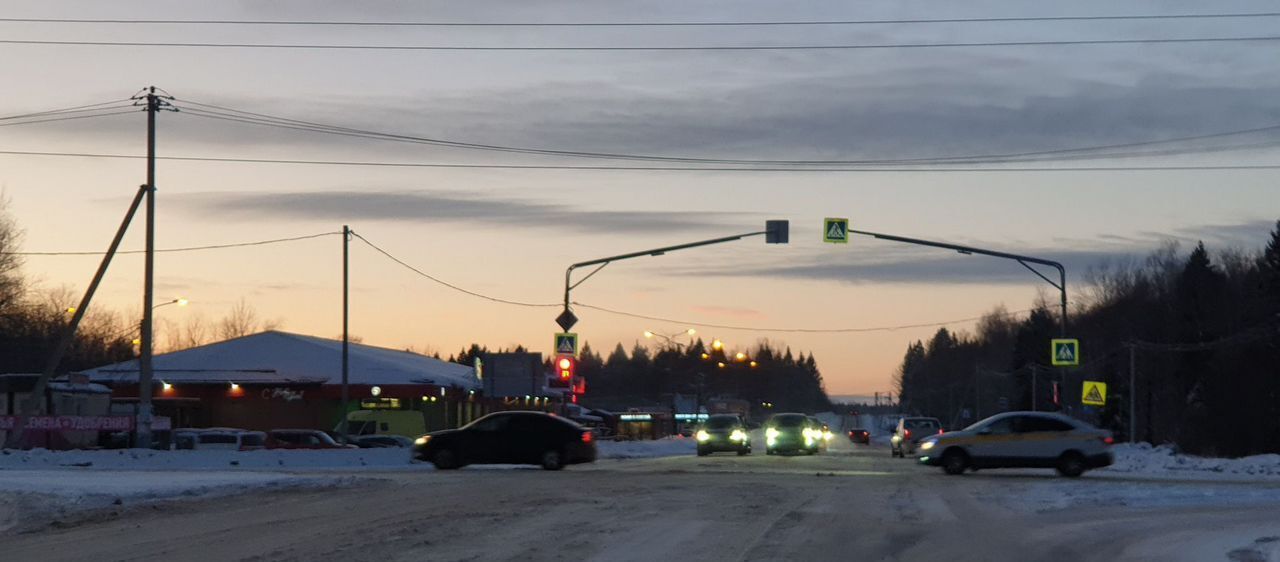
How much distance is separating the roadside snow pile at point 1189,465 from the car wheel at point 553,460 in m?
12.9

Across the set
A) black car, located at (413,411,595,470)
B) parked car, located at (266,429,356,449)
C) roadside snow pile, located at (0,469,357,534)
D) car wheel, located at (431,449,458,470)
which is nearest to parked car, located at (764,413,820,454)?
parked car, located at (266,429,356,449)

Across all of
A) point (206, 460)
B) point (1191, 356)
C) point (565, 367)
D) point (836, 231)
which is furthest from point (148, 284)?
point (1191, 356)

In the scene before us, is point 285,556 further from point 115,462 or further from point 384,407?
point 384,407

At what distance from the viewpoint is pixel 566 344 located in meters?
47.0

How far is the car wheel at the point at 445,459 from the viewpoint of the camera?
1389 inches

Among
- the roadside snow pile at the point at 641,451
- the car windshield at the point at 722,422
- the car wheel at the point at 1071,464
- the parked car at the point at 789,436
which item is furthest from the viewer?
the car windshield at the point at 722,422

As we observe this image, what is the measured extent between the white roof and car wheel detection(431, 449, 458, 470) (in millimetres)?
35527

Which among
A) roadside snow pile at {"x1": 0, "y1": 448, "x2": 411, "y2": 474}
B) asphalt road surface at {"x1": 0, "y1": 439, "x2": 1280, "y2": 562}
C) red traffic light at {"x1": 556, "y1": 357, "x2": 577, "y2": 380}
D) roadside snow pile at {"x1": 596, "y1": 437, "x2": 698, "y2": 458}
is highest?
red traffic light at {"x1": 556, "y1": 357, "x2": 577, "y2": 380}

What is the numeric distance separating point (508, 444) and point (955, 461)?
10.7 m

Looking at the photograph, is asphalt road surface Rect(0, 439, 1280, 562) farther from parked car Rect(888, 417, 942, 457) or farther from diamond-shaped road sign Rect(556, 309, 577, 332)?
parked car Rect(888, 417, 942, 457)

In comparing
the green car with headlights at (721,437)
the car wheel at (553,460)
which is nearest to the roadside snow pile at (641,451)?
the green car with headlights at (721,437)

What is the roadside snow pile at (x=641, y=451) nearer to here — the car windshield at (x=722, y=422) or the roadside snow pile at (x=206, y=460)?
the car windshield at (x=722, y=422)

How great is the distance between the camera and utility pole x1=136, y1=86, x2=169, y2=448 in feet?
136

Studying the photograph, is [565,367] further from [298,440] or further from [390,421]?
[390,421]
